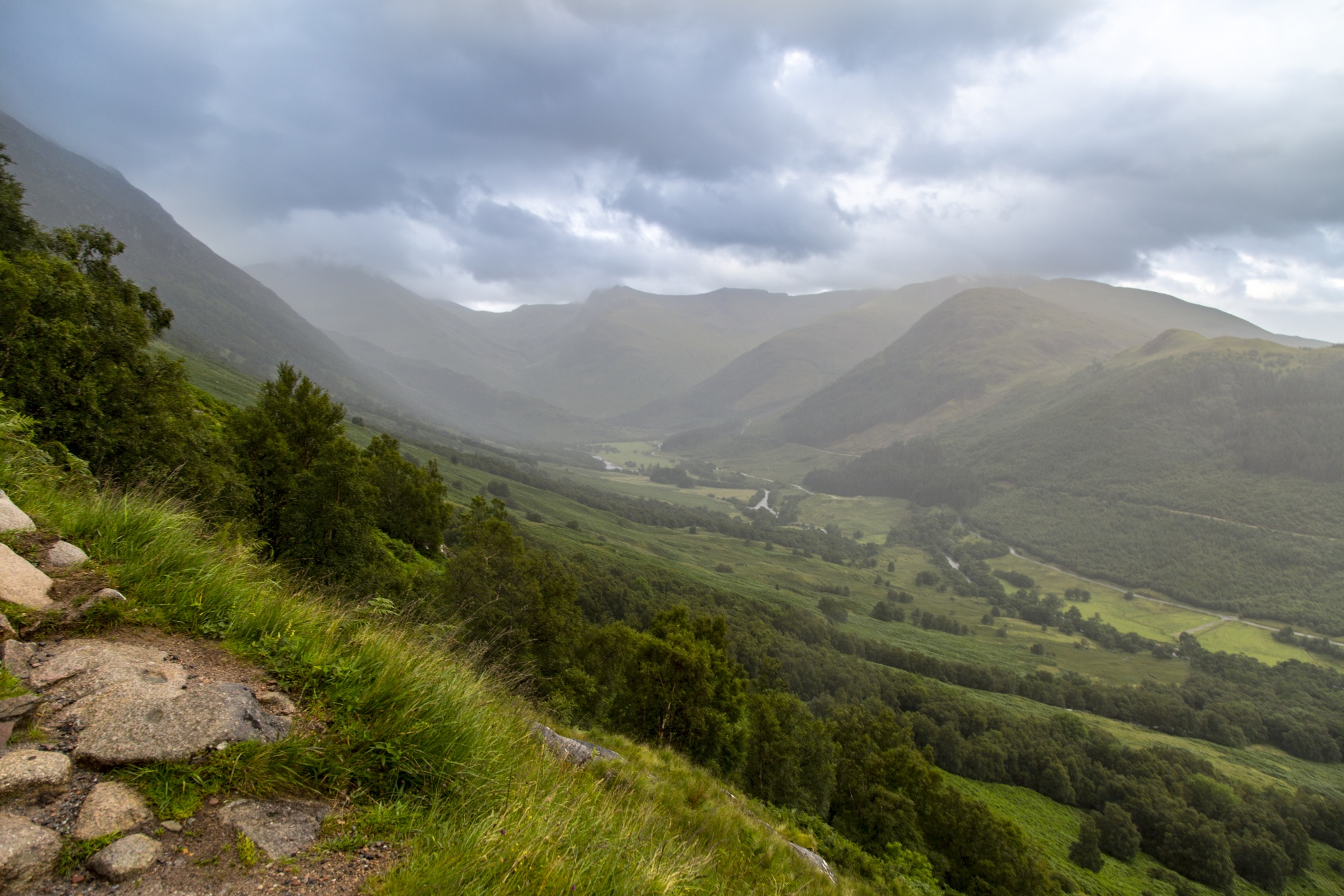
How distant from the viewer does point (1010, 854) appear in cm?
3619

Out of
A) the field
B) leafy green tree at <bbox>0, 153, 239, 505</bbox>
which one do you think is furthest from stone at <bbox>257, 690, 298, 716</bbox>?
the field

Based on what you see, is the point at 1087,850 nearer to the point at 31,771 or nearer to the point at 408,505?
the point at 408,505

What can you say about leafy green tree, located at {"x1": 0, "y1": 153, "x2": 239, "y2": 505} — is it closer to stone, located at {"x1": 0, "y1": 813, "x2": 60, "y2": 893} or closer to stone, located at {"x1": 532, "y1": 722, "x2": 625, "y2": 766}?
stone, located at {"x1": 532, "y1": 722, "x2": 625, "y2": 766}

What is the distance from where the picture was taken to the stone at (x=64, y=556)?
19.2ft

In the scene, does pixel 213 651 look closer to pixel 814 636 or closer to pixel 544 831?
pixel 544 831

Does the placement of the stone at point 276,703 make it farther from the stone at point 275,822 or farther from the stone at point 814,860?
the stone at point 814,860

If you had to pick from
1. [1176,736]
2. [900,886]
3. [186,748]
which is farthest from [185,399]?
[1176,736]

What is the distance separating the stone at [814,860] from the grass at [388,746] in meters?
4.41

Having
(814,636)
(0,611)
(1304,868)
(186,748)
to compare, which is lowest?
(1304,868)

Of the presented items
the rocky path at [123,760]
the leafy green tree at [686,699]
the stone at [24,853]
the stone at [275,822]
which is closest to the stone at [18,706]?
the rocky path at [123,760]

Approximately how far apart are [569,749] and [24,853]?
754 cm

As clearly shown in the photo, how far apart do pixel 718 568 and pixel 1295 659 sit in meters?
145

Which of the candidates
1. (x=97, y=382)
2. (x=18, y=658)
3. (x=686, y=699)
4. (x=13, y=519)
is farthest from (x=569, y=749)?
(x=97, y=382)

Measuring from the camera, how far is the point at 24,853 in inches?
125
